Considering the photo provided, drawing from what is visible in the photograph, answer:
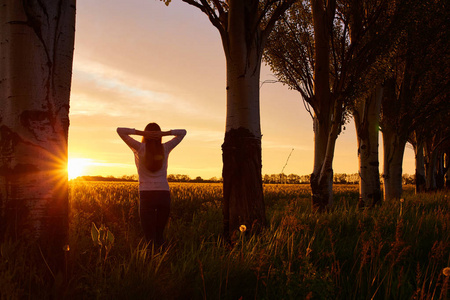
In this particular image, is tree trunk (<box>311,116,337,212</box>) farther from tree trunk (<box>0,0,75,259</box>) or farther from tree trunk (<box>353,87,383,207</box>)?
tree trunk (<box>0,0,75,259</box>)

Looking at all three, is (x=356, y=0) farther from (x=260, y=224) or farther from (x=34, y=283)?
(x=34, y=283)

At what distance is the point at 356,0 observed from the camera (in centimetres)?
1195

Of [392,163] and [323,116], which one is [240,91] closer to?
[323,116]

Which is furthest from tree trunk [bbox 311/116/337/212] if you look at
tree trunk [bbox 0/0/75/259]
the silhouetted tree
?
tree trunk [bbox 0/0/75/259]

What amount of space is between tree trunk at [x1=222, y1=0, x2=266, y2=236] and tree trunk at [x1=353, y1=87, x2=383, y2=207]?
781 cm

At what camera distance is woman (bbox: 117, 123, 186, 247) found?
6.11 metres

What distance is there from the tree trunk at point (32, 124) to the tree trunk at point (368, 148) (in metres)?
11.6

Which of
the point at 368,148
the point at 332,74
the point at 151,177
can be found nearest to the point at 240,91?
the point at 151,177

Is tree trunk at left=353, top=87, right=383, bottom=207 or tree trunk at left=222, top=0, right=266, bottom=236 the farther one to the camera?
tree trunk at left=353, top=87, right=383, bottom=207

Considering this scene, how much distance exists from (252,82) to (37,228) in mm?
4663

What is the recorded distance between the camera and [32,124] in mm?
3750

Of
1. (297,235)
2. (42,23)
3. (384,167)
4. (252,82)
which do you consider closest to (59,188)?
(42,23)

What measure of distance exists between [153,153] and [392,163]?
14.3 meters

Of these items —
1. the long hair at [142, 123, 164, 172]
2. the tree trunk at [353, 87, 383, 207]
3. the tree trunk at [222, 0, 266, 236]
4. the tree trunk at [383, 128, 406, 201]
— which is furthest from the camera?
the tree trunk at [383, 128, 406, 201]
